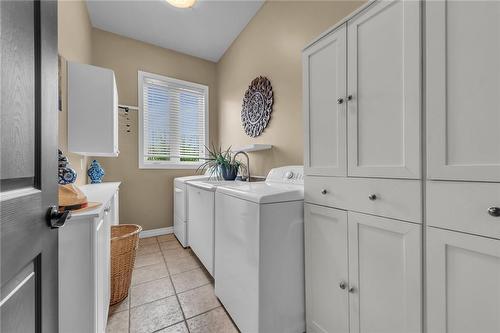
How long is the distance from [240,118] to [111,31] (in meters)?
2.11

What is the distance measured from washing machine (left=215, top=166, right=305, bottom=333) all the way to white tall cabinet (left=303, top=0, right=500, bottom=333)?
10cm

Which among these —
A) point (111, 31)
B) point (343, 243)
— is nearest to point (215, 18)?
point (111, 31)

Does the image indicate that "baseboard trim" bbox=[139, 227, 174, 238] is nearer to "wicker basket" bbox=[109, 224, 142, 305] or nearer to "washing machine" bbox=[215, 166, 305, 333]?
"wicker basket" bbox=[109, 224, 142, 305]

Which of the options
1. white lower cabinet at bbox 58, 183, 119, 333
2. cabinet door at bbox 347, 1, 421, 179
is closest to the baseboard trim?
white lower cabinet at bbox 58, 183, 119, 333

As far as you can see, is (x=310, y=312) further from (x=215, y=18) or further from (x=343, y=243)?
(x=215, y=18)

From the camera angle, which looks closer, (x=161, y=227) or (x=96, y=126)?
(x=96, y=126)

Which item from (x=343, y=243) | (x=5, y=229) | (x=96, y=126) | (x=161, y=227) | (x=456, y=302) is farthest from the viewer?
(x=161, y=227)

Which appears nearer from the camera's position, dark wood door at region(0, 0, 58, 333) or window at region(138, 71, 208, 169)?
dark wood door at region(0, 0, 58, 333)

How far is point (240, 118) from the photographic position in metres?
2.88

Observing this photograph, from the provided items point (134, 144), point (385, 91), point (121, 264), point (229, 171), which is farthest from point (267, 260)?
point (134, 144)

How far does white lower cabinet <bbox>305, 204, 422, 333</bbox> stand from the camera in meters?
0.81

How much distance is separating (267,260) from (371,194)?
0.62m

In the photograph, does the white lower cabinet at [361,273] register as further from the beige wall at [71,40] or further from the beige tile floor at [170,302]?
the beige wall at [71,40]

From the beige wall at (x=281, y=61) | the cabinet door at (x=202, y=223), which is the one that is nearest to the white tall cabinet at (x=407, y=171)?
the beige wall at (x=281, y=61)
